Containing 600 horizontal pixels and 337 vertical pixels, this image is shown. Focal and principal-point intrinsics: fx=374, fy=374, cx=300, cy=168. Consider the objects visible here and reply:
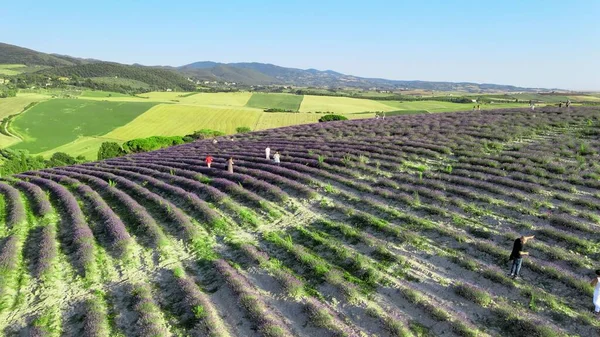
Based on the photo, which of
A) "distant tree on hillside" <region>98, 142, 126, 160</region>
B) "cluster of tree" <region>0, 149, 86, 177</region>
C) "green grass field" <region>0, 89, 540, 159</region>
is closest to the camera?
"cluster of tree" <region>0, 149, 86, 177</region>

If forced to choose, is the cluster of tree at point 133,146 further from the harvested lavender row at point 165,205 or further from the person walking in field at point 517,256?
the person walking in field at point 517,256

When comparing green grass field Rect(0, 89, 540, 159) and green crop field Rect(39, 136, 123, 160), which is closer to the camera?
green crop field Rect(39, 136, 123, 160)

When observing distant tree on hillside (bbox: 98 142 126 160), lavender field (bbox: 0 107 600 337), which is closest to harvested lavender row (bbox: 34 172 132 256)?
lavender field (bbox: 0 107 600 337)

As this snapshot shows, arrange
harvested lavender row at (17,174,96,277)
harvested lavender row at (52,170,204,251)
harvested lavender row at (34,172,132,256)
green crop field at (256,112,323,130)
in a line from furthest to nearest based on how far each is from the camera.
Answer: green crop field at (256,112,323,130), harvested lavender row at (52,170,204,251), harvested lavender row at (34,172,132,256), harvested lavender row at (17,174,96,277)

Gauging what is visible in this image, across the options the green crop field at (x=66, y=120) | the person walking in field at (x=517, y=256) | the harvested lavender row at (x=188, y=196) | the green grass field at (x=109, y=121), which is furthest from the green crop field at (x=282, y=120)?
the person walking in field at (x=517, y=256)

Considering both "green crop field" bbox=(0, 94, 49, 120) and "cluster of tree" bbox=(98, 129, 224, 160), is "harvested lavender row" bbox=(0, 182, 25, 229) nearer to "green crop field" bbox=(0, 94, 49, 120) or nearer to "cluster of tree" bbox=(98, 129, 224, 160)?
"cluster of tree" bbox=(98, 129, 224, 160)

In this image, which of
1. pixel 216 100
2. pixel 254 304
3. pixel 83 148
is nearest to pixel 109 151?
pixel 83 148
